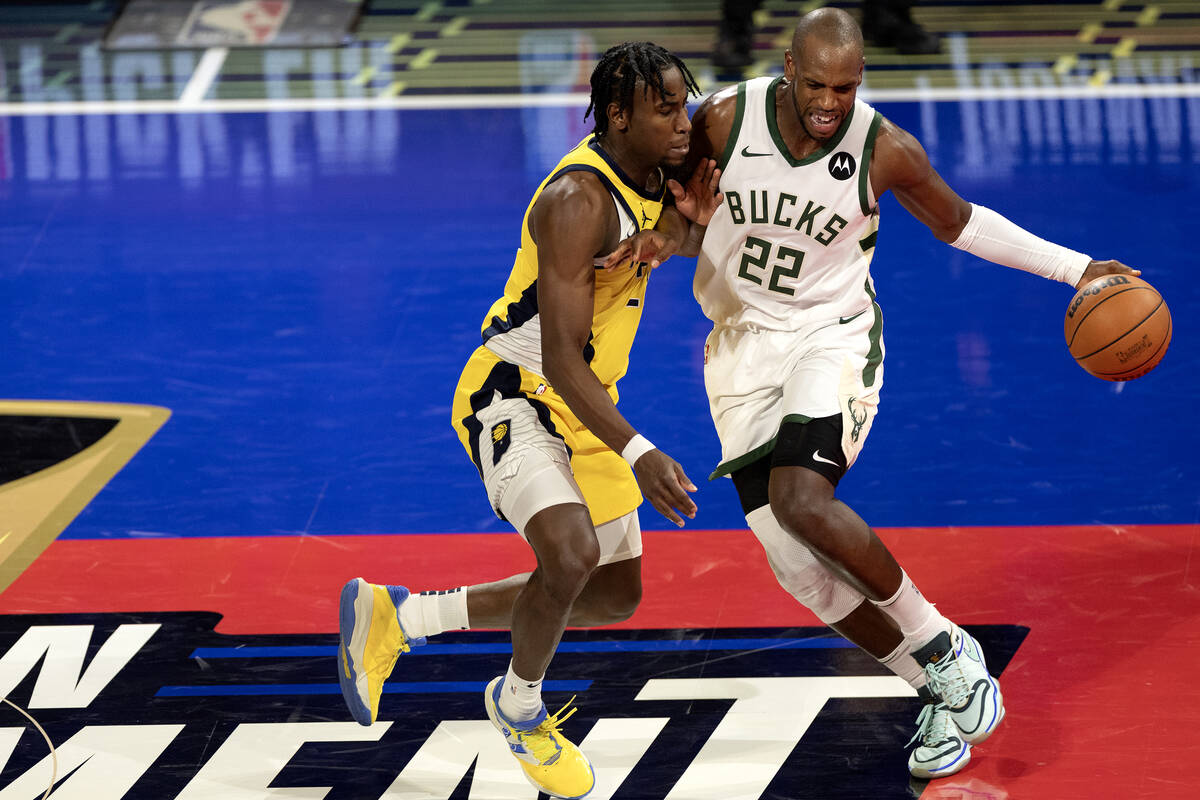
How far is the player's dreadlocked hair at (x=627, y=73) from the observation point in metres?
3.95

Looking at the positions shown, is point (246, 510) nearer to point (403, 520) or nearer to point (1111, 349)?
point (403, 520)

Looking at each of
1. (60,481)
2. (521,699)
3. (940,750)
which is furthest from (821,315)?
(60,481)

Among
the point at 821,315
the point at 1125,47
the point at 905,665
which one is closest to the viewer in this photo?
the point at 905,665

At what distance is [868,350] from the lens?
14.6ft

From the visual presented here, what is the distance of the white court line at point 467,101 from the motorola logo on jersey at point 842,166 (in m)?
6.22

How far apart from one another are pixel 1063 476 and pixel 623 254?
261 centimetres

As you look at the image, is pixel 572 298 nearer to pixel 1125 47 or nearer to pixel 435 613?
pixel 435 613

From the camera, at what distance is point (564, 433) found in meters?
4.20

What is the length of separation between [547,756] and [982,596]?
1754mm

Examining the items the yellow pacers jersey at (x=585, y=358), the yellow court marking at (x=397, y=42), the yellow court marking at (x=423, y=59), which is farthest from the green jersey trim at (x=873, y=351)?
the yellow court marking at (x=397, y=42)

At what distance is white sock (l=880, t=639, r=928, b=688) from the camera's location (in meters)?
4.24

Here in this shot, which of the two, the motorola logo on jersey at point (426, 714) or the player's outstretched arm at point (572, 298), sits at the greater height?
the player's outstretched arm at point (572, 298)

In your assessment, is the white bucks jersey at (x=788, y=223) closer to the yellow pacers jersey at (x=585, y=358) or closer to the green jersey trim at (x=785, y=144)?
the green jersey trim at (x=785, y=144)

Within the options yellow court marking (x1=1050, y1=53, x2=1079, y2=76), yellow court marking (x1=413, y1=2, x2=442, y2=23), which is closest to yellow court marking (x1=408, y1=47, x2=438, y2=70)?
yellow court marking (x1=413, y1=2, x2=442, y2=23)
